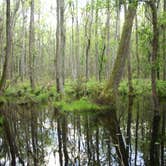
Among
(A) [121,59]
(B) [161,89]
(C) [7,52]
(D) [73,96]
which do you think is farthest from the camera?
(B) [161,89]

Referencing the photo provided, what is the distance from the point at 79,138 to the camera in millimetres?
10672

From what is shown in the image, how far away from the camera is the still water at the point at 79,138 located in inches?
322

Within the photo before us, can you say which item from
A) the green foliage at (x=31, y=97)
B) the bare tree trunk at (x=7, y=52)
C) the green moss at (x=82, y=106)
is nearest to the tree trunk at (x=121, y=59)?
the green moss at (x=82, y=106)

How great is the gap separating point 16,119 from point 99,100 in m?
4.12

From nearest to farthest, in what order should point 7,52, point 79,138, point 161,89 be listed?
point 79,138
point 7,52
point 161,89

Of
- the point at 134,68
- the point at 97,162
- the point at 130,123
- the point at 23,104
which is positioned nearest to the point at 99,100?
the point at 130,123

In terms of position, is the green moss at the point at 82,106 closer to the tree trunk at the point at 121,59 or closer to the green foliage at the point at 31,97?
the tree trunk at the point at 121,59

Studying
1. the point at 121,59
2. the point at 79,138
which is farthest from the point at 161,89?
the point at 79,138

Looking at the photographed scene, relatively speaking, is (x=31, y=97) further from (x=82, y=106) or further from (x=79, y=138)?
(x=79, y=138)

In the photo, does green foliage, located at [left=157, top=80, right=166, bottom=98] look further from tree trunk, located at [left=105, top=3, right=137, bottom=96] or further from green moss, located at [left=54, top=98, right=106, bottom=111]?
green moss, located at [left=54, top=98, right=106, bottom=111]

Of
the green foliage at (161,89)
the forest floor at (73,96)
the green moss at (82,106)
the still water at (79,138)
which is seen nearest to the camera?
the still water at (79,138)

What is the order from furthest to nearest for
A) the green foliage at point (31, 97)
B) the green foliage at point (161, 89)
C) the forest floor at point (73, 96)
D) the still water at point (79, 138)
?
1. the green foliage at point (161, 89)
2. the green foliage at point (31, 97)
3. the forest floor at point (73, 96)
4. the still water at point (79, 138)

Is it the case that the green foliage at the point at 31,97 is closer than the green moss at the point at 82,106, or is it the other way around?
the green moss at the point at 82,106

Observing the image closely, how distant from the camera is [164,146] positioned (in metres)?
9.21
